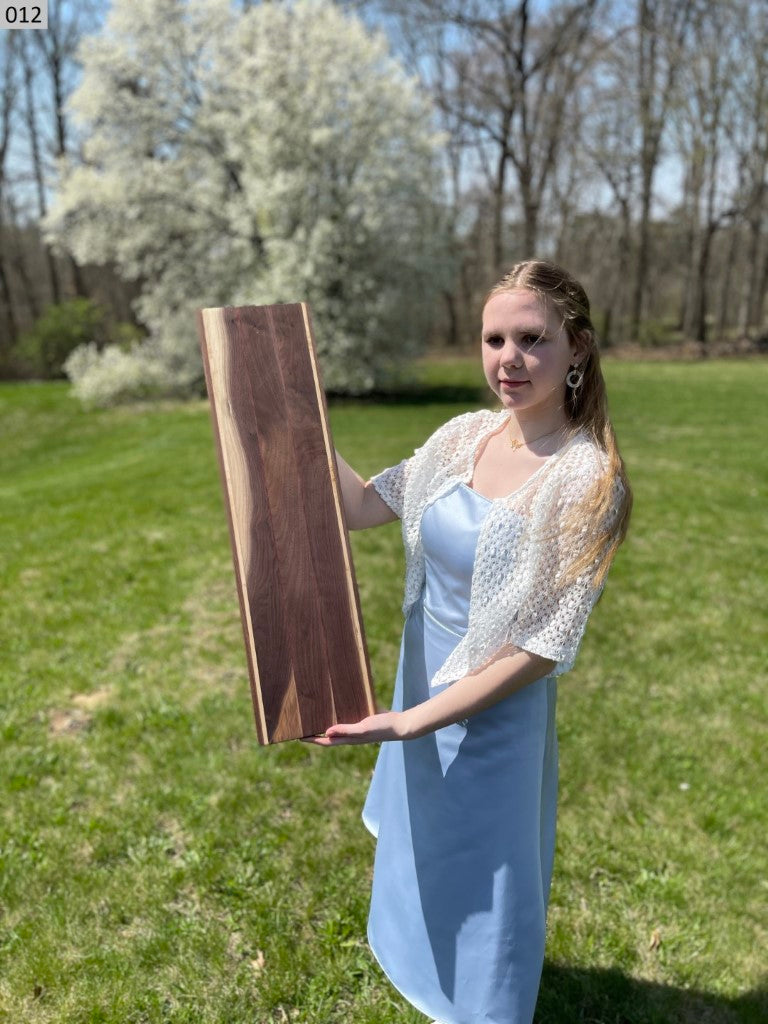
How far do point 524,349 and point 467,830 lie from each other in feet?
3.70

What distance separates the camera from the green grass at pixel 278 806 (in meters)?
2.67

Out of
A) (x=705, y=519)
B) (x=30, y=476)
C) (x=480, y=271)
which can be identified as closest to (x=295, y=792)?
(x=705, y=519)

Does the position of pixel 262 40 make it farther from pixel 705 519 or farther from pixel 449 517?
pixel 449 517

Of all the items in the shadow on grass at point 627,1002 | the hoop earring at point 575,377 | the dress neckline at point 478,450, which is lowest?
the shadow on grass at point 627,1002

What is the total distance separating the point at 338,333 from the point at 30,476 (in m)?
7.26

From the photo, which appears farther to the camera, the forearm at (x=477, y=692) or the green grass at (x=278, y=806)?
the green grass at (x=278, y=806)

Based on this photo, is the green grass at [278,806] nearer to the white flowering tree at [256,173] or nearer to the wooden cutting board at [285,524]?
the wooden cutting board at [285,524]

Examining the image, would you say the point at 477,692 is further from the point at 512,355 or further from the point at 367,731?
the point at 512,355

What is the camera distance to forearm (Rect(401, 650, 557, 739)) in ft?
5.57

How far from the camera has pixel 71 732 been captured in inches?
167

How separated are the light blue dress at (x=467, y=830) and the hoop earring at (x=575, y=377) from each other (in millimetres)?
322

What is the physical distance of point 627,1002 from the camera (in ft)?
8.55

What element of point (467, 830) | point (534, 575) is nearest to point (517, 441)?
point (534, 575)

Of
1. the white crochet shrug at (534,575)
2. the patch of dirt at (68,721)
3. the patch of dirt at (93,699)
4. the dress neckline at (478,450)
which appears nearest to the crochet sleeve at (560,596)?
the white crochet shrug at (534,575)
